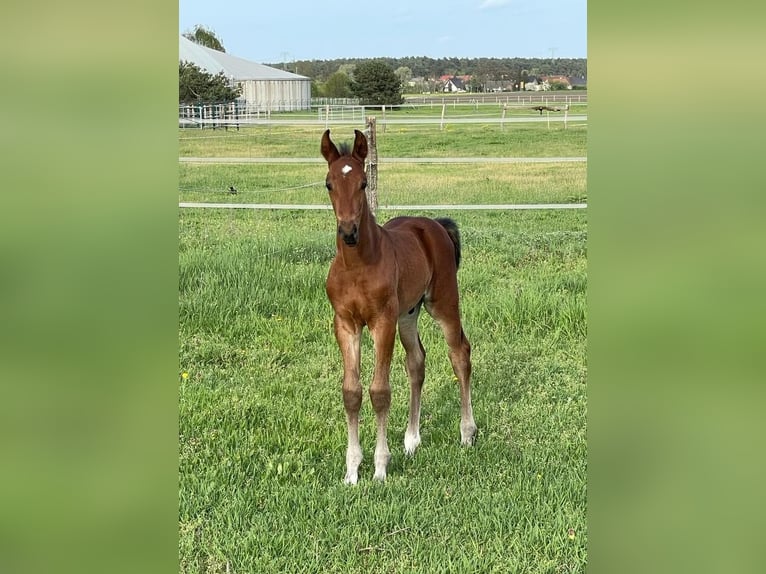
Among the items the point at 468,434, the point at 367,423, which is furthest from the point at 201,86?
the point at 468,434

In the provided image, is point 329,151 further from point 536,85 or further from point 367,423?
point 536,85

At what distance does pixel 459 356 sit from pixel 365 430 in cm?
77

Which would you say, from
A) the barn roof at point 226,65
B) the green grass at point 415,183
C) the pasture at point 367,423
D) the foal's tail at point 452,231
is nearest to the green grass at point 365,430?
the pasture at point 367,423

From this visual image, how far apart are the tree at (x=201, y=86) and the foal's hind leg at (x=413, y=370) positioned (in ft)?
114

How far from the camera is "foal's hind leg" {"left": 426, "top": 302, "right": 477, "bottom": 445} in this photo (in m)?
4.45

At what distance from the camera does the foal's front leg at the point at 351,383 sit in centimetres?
386
